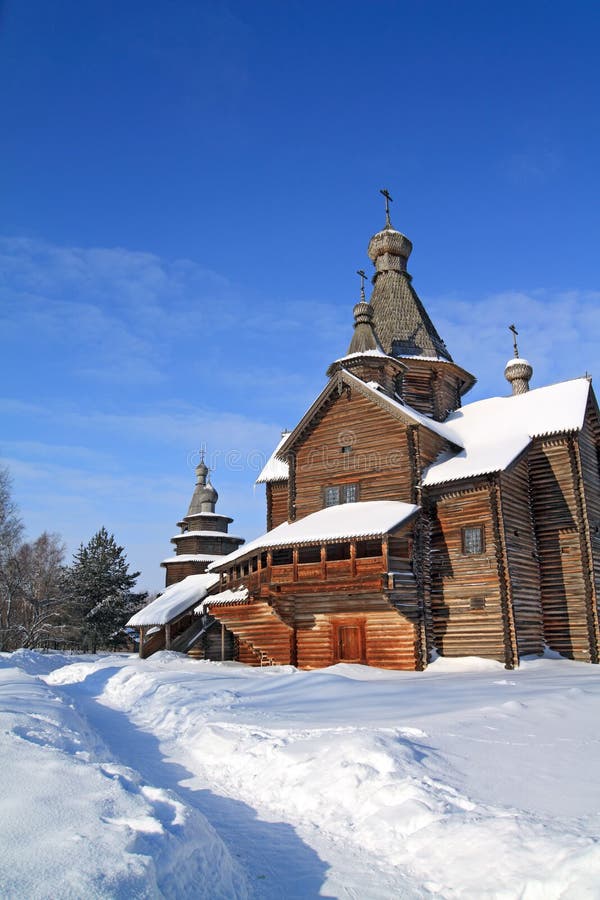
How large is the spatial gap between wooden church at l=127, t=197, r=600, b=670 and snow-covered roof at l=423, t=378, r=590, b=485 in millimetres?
88

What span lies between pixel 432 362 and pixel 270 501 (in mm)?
10260

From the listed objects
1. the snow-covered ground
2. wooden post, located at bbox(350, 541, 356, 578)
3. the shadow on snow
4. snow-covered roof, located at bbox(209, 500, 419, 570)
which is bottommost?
the shadow on snow

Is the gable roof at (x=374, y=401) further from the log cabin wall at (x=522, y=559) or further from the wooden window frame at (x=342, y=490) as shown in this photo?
→ the log cabin wall at (x=522, y=559)

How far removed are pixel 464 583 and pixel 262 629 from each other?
7.84 m

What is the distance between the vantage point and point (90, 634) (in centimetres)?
4853

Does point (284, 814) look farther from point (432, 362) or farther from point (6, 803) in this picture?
point (432, 362)

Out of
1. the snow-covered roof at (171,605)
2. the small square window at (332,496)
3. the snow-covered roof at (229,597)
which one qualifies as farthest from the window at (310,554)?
the snow-covered roof at (171,605)

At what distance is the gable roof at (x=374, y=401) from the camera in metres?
24.0

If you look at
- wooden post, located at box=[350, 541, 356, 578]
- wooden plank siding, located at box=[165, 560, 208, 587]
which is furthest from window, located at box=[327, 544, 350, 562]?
wooden plank siding, located at box=[165, 560, 208, 587]

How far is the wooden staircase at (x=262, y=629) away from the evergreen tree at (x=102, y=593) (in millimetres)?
24792

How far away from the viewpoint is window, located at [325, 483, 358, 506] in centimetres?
2486

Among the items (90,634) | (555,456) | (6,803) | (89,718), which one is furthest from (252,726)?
(90,634)

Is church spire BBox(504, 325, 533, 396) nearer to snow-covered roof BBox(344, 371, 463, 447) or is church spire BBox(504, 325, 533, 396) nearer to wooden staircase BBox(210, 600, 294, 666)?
snow-covered roof BBox(344, 371, 463, 447)

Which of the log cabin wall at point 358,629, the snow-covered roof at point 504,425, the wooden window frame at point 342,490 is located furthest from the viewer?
the wooden window frame at point 342,490
